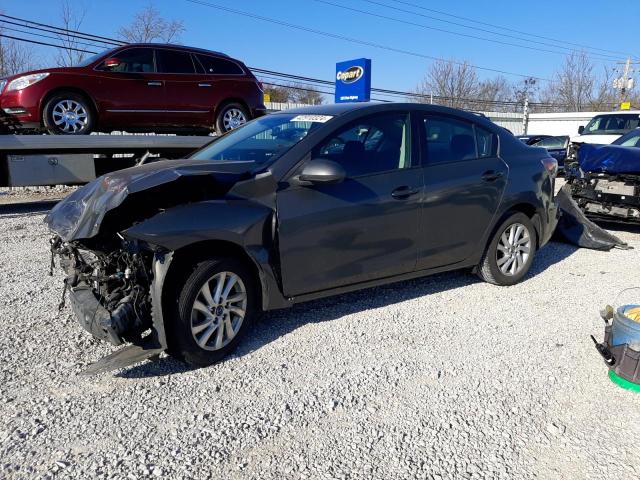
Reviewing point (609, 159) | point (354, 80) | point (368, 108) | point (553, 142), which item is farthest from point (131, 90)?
point (553, 142)

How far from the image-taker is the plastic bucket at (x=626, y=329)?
127 inches

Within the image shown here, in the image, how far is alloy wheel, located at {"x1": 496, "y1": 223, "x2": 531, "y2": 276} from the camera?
16.8 ft

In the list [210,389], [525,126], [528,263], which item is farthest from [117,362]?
[525,126]

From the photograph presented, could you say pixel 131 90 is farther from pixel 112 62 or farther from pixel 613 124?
pixel 613 124

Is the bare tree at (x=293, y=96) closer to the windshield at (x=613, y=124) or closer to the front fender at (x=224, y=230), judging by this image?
the windshield at (x=613, y=124)

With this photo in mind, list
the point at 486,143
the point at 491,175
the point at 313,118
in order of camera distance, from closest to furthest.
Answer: the point at 313,118 < the point at 491,175 < the point at 486,143

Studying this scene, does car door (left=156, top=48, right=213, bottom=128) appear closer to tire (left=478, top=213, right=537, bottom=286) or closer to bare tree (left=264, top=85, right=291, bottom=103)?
tire (left=478, top=213, right=537, bottom=286)

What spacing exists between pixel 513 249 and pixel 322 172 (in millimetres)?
2524

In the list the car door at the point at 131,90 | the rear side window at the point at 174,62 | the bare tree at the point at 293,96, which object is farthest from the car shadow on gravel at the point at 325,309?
the bare tree at the point at 293,96

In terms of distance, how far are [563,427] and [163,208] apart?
8.92 ft

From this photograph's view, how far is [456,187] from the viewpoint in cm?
459

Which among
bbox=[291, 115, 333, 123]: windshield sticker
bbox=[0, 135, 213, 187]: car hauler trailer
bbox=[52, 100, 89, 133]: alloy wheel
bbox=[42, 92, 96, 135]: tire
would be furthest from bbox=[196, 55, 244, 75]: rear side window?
bbox=[291, 115, 333, 123]: windshield sticker

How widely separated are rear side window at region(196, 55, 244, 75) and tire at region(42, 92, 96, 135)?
2140 mm

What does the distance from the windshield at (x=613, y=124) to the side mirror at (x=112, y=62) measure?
1387 centimetres
